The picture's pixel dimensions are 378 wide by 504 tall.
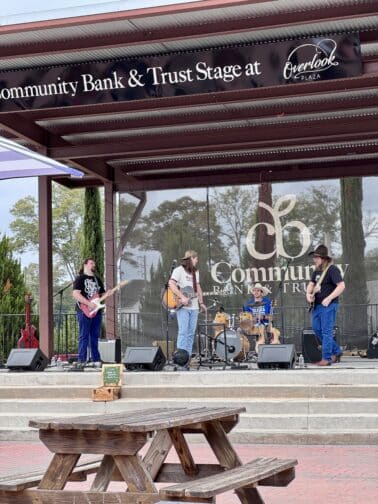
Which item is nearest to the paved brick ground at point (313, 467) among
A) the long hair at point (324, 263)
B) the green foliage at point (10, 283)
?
the long hair at point (324, 263)

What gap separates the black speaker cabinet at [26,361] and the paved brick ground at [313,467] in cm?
228

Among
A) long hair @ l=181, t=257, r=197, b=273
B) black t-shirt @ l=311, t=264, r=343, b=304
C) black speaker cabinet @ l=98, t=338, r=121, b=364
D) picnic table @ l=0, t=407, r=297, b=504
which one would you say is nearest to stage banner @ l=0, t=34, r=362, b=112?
long hair @ l=181, t=257, r=197, b=273

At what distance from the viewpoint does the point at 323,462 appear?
8.80 metres

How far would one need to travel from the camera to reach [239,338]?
1491 centimetres

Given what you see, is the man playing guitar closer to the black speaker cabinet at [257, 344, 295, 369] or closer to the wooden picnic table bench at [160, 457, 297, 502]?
Answer: the black speaker cabinet at [257, 344, 295, 369]

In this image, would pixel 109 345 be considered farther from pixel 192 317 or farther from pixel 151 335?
pixel 151 335

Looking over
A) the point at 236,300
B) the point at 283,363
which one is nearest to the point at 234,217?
the point at 236,300

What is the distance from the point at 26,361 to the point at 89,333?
120 cm

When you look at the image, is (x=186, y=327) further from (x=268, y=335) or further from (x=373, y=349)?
(x=373, y=349)

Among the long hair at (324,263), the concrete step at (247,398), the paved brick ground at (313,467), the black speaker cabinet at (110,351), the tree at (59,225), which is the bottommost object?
the paved brick ground at (313,467)

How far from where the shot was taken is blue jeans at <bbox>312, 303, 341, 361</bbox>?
1244 cm

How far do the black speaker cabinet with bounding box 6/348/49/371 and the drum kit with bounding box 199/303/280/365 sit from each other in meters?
2.69

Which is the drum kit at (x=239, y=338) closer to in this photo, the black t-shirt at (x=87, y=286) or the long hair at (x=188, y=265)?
the long hair at (x=188, y=265)

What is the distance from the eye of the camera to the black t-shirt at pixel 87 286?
46.1 feet
